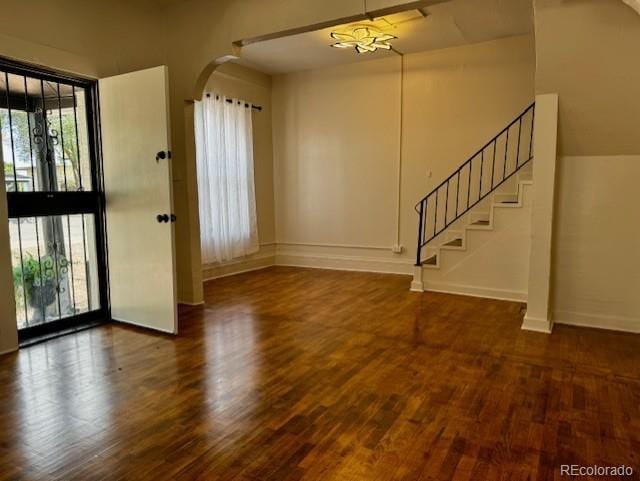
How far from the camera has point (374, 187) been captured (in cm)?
632

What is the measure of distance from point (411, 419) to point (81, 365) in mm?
2242

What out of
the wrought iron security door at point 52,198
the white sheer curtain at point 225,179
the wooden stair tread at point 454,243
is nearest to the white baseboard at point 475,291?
the wooden stair tread at point 454,243

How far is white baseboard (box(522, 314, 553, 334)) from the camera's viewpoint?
3.67 m

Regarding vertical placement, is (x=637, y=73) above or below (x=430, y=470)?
above

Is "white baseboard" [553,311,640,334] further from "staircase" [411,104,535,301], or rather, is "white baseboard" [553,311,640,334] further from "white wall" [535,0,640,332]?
"staircase" [411,104,535,301]

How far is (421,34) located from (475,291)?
3.04 meters

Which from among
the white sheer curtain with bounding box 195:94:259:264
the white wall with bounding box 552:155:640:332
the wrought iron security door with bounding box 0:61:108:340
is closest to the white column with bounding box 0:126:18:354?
the wrought iron security door with bounding box 0:61:108:340

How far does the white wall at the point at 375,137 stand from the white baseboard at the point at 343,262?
2cm

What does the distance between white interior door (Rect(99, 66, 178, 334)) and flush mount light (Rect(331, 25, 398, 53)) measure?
2.25 metres

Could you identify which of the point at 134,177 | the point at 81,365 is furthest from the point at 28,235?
the point at 81,365

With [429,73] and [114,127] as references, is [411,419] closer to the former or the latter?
[114,127]

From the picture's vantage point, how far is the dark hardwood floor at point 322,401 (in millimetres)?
1886

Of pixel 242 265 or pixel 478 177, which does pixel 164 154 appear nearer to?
pixel 242 265
